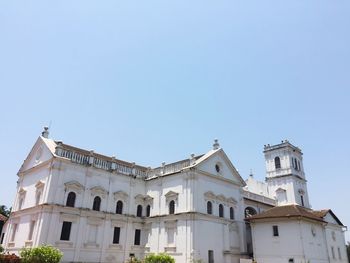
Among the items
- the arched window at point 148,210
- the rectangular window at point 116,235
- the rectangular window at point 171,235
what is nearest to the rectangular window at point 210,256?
the rectangular window at point 171,235

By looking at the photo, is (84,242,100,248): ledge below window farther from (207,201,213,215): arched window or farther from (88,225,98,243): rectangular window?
(207,201,213,215): arched window

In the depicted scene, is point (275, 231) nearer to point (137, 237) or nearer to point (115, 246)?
point (137, 237)

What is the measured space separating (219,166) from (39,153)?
809 inches

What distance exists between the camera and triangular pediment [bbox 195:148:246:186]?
31.8 metres

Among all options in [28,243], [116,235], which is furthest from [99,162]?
[28,243]

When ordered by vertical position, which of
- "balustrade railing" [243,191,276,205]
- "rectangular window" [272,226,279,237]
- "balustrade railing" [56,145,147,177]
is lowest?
"rectangular window" [272,226,279,237]

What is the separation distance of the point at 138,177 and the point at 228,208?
11.3 m

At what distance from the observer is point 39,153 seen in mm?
31188

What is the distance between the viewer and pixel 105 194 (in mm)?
30375

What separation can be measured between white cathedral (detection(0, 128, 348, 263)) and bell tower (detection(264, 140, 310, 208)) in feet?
30.3

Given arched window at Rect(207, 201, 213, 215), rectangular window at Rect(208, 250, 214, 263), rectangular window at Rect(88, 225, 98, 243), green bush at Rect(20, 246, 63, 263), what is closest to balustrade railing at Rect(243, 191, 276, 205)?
arched window at Rect(207, 201, 213, 215)

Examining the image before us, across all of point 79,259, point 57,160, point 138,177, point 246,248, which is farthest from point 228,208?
point 57,160

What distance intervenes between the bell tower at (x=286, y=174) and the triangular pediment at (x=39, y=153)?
113 ft

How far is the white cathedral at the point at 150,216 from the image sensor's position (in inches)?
1070
